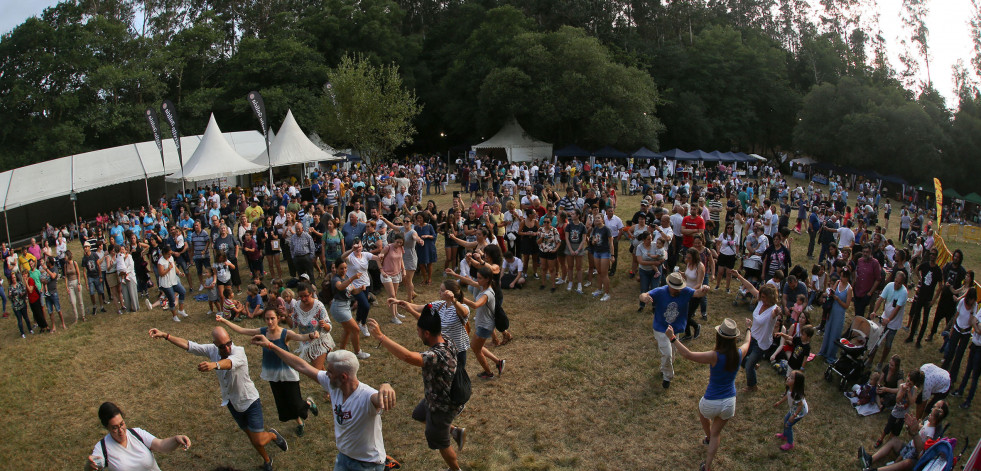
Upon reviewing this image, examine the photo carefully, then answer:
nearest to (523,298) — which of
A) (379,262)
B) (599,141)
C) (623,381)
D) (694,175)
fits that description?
(379,262)

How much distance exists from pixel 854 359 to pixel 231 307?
30.9 feet

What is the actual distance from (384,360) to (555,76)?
1199 inches

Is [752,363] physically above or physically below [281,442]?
above

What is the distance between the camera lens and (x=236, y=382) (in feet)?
17.7

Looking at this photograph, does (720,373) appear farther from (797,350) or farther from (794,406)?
(797,350)

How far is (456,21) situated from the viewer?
45.6 m

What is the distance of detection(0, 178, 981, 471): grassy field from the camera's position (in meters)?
5.98

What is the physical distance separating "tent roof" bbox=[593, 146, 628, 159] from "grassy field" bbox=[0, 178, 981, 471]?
2529 centimetres

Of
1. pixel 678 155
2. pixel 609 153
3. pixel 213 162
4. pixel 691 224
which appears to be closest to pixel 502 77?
pixel 609 153

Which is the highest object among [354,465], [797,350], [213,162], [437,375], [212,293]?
[213,162]

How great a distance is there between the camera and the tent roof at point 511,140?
35281 mm

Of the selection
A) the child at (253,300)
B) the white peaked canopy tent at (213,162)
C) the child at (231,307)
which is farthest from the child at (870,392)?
the white peaked canopy tent at (213,162)

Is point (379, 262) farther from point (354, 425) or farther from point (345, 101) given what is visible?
point (345, 101)

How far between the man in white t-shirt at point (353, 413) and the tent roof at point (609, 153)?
31.7 meters
